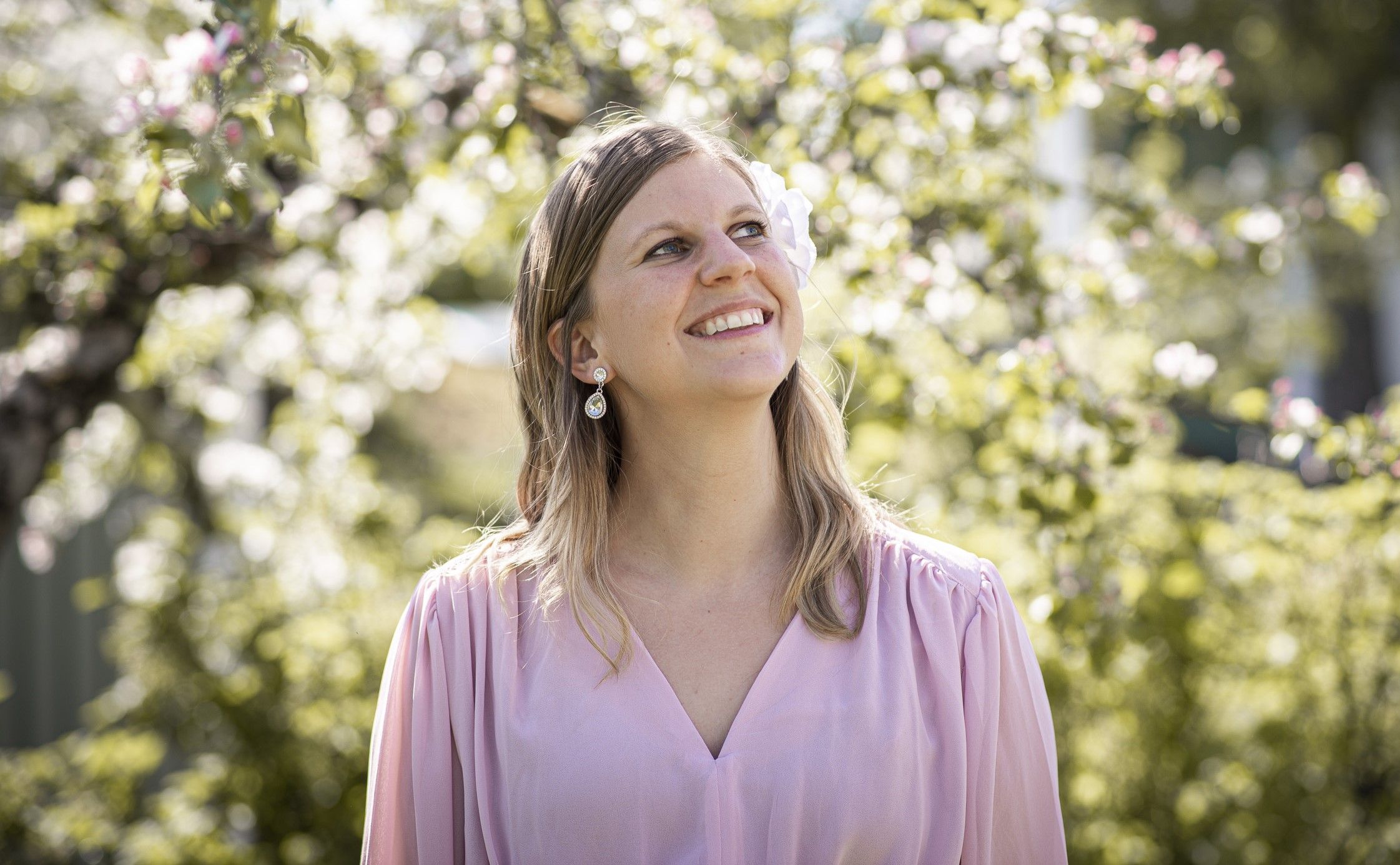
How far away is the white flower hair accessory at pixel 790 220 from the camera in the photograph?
1950 millimetres

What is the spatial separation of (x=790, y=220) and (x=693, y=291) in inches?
11.1

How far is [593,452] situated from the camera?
199 centimetres

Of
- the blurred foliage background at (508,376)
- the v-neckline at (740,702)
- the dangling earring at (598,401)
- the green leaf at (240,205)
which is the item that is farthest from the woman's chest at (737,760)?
the green leaf at (240,205)

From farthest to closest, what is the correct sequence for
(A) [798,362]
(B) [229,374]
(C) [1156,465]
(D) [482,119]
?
1. (B) [229,374]
2. (C) [1156,465]
3. (D) [482,119]
4. (A) [798,362]

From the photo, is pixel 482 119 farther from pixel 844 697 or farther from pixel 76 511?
pixel 76 511

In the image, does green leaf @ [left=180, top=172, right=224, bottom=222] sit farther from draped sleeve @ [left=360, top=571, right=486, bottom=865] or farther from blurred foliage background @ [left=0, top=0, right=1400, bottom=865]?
draped sleeve @ [left=360, top=571, right=486, bottom=865]

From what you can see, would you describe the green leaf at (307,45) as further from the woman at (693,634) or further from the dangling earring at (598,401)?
the dangling earring at (598,401)

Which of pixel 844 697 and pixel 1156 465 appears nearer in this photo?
pixel 844 697

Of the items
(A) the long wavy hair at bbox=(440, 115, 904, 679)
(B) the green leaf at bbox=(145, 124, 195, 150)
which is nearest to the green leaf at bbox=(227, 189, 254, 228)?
(B) the green leaf at bbox=(145, 124, 195, 150)

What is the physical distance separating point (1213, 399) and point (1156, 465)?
65 cm

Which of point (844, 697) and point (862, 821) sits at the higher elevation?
point (844, 697)

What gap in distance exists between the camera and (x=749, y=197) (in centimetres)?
186

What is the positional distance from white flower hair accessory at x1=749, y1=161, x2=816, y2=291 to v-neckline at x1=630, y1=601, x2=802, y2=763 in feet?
1.86

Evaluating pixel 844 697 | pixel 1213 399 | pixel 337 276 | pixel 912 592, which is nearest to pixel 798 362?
pixel 912 592
